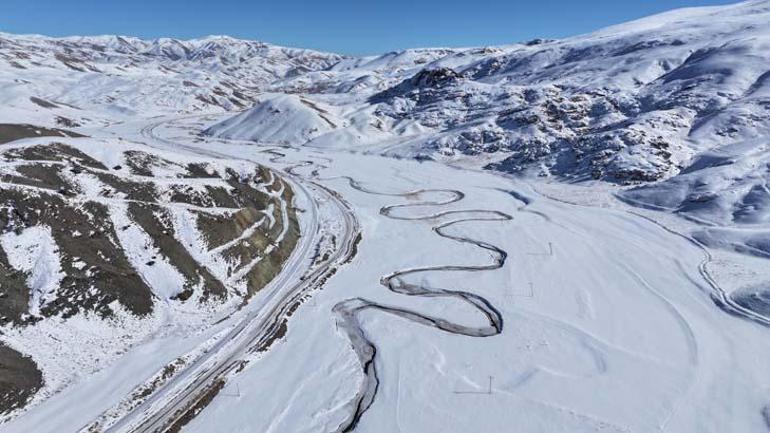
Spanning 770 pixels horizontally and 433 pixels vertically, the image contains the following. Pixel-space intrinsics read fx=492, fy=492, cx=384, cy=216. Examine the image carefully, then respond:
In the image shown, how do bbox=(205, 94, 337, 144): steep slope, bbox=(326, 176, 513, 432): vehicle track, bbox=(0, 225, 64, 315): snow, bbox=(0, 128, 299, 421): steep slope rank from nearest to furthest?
1. bbox=(326, 176, 513, 432): vehicle track
2. bbox=(0, 128, 299, 421): steep slope
3. bbox=(0, 225, 64, 315): snow
4. bbox=(205, 94, 337, 144): steep slope

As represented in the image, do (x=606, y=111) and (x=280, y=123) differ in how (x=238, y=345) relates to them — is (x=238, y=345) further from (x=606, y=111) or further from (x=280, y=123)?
(x=280, y=123)

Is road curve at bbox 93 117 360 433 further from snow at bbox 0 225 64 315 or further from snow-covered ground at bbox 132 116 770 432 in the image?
snow at bbox 0 225 64 315

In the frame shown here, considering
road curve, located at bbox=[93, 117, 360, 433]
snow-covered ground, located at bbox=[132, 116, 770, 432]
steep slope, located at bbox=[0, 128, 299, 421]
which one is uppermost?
steep slope, located at bbox=[0, 128, 299, 421]

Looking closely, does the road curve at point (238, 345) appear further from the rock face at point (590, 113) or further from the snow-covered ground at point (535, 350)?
the rock face at point (590, 113)

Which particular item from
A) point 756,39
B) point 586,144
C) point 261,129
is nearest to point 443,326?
point 586,144

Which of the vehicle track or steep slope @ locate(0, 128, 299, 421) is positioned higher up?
steep slope @ locate(0, 128, 299, 421)

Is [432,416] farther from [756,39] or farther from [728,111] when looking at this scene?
[756,39]

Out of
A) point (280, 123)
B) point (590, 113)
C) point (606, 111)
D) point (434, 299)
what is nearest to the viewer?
point (434, 299)

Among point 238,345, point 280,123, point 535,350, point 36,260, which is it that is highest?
point 280,123

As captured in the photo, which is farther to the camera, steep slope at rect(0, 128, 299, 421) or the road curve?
steep slope at rect(0, 128, 299, 421)

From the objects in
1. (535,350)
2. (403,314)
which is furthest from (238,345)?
(535,350)

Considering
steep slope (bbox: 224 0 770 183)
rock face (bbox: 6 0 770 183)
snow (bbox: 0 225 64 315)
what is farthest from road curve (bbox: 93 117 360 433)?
rock face (bbox: 6 0 770 183)
